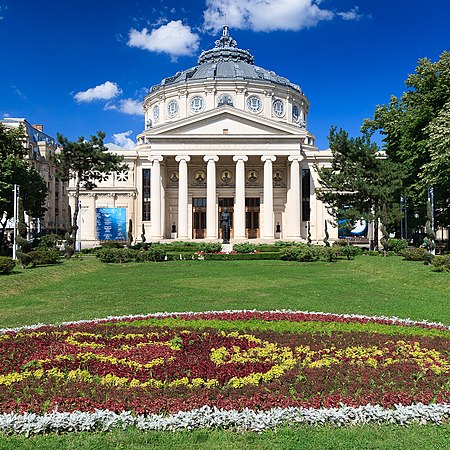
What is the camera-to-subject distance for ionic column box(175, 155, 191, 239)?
5769cm

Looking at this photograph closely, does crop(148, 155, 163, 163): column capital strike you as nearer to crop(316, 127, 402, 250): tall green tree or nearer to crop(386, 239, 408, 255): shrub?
crop(316, 127, 402, 250): tall green tree

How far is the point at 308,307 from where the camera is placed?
15.4 meters

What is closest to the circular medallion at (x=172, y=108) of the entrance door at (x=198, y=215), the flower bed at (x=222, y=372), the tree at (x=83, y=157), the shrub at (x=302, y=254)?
the entrance door at (x=198, y=215)

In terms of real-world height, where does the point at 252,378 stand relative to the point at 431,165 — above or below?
below

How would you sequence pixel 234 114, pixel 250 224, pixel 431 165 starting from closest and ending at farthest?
1. pixel 431 165
2. pixel 234 114
3. pixel 250 224

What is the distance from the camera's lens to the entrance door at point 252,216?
64.7 metres

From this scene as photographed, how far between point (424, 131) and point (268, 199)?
24.9 metres

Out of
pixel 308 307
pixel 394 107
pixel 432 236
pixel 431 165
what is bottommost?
pixel 308 307

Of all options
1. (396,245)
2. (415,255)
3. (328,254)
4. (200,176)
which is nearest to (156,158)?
(200,176)

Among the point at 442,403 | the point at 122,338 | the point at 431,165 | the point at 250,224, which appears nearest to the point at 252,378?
the point at 442,403

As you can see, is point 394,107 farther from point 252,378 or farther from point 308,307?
point 252,378

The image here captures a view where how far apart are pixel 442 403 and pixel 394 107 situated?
151 feet

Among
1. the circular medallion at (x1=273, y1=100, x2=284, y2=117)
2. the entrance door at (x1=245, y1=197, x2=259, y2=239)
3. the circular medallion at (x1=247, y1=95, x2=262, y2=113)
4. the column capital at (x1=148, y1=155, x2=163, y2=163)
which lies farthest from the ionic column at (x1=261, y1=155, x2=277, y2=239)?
the circular medallion at (x1=273, y1=100, x2=284, y2=117)

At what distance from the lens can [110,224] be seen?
2517 inches
